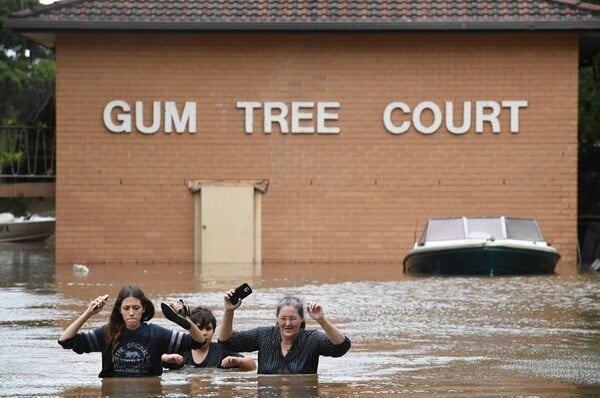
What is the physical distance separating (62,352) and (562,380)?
485 cm

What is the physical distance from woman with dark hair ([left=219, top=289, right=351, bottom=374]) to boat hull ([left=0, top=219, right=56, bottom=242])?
30.2 metres

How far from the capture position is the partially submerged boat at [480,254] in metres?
24.6

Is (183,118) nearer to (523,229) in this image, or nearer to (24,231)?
(523,229)

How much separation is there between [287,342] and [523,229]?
51.6 feet

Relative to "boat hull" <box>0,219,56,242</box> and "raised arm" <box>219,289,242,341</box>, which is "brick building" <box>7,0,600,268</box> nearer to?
"boat hull" <box>0,219,56,242</box>

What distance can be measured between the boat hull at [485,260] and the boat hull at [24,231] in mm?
18737

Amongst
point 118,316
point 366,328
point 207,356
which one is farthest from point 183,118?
point 118,316

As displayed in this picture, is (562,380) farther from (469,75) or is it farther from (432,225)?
(469,75)

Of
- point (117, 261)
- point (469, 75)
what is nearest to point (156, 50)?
point (117, 261)

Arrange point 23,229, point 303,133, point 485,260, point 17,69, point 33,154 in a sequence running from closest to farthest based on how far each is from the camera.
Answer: point 485,260
point 303,133
point 33,154
point 23,229
point 17,69

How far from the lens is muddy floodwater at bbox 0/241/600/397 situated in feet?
36.5

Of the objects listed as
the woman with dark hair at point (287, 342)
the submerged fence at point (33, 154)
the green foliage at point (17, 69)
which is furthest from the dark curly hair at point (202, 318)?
the green foliage at point (17, 69)

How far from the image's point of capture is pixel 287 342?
36.4 ft

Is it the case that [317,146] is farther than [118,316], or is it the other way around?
[317,146]
